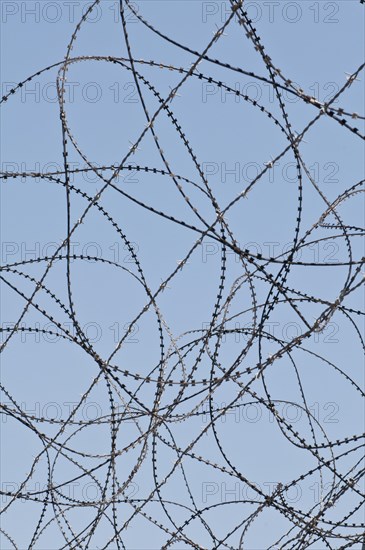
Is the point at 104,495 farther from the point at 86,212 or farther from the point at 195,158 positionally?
the point at 195,158

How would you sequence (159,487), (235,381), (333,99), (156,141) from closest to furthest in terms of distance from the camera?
(333,99) < (156,141) < (235,381) < (159,487)

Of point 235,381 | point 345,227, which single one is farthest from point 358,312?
point 235,381

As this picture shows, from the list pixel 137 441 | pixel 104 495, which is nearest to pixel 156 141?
pixel 137 441

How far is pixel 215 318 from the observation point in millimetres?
8430

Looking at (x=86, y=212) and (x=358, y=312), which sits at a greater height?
(x=86, y=212)

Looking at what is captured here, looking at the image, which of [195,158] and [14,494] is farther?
[14,494]

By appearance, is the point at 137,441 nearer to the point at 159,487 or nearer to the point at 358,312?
the point at 159,487

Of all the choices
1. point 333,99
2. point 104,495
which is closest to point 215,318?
point 104,495

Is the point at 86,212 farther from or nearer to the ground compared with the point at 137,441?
farther from the ground

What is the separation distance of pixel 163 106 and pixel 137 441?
8.56ft

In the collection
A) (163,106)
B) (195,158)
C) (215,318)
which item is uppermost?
(163,106)

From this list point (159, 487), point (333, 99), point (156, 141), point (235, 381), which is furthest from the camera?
point (159, 487)

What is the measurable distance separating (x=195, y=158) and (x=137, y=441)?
233cm

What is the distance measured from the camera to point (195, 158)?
7754 mm
